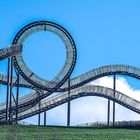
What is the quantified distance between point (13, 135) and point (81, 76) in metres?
44.7

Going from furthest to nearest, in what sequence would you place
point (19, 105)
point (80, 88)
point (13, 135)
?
point (80, 88)
point (19, 105)
point (13, 135)

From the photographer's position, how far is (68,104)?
53.0m

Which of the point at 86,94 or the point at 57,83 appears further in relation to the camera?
the point at 86,94

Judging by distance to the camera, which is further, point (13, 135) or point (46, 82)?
point (46, 82)

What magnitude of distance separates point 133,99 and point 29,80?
34.7 feet

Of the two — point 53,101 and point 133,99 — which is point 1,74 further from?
point 133,99

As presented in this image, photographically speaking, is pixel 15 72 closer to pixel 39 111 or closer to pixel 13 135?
pixel 39 111

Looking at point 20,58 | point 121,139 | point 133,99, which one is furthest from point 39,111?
point 121,139

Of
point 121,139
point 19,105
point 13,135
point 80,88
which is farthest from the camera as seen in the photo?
point 80,88

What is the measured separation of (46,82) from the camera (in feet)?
176

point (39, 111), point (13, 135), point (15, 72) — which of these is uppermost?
point (15, 72)

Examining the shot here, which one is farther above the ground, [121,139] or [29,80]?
[29,80]

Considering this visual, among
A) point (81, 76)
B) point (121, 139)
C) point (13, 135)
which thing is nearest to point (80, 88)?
point (81, 76)

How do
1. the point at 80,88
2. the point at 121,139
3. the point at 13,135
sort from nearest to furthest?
the point at 13,135 < the point at 121,139 < the point at 80,88
